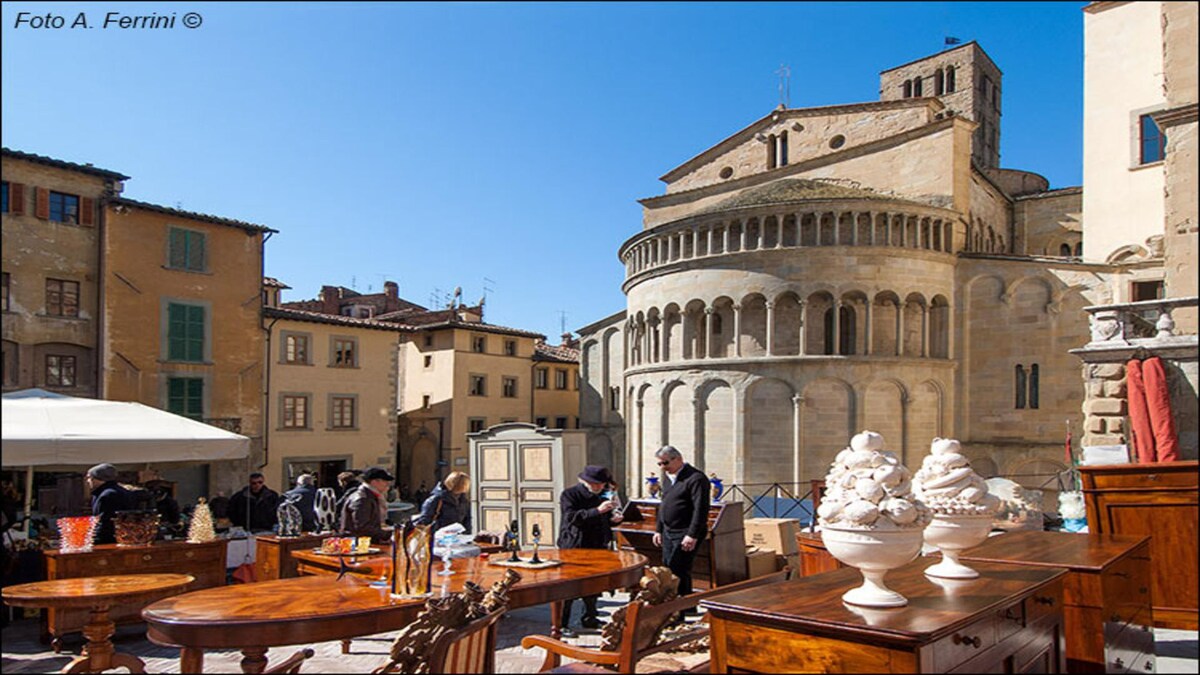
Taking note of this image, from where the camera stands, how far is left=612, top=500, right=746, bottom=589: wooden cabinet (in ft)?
30.8

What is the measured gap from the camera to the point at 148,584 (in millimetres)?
6645

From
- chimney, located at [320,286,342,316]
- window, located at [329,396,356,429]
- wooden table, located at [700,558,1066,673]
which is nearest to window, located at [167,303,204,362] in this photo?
window, located at [329,396,356,429]

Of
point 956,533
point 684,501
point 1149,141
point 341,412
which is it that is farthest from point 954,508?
point 341,412

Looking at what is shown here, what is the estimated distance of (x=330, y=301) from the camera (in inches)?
1479

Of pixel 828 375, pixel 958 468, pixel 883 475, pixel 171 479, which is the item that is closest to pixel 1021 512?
pixel 958 468

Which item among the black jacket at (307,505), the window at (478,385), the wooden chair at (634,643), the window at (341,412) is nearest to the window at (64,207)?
the window at (341,412)

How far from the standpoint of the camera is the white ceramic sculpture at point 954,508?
4.52 metres

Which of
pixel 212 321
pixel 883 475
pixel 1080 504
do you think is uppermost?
pixel 212 321

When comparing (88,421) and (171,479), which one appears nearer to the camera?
(88,421)

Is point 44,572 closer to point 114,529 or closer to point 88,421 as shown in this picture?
point 114,529

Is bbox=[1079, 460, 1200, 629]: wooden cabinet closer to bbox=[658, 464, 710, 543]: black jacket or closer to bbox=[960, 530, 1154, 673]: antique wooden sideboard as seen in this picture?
bbox=[960, 530, 1154, 673]: antique wooden sideboard

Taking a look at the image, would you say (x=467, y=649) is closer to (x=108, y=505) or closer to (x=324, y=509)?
(x=324, y=509)

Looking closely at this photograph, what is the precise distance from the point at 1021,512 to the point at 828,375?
16.3 meters

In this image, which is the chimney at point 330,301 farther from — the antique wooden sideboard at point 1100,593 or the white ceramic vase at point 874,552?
the white ceramic vase at point 874,552
